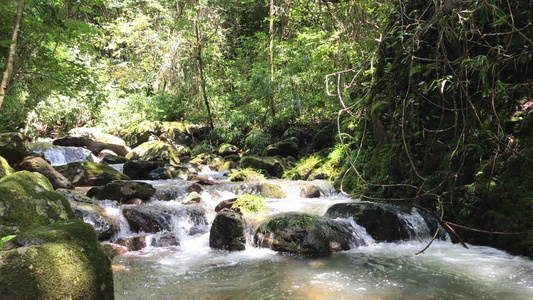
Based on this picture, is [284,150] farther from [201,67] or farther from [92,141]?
[92,141]

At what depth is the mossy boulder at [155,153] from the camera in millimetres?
14273

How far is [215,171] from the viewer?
13.9 m

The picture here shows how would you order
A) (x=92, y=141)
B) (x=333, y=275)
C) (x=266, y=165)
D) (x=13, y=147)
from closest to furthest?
1. (x=333, y=275)
2. (x=13, y=147)
3. (x=266, y=165)
4. (x=92, y=141)

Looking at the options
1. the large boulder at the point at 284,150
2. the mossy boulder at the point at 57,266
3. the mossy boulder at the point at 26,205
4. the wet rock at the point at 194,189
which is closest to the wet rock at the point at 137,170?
the wet rock at the point at 194,189

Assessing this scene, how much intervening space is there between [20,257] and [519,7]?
7682 millimetres

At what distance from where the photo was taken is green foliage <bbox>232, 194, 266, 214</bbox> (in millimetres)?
7109

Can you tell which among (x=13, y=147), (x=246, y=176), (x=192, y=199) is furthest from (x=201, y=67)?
(x=13, y=147)

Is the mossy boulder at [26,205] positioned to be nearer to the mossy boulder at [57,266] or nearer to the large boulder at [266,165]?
the mossy boulder at [57,266]

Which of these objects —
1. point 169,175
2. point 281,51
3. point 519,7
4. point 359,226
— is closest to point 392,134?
point 359,226

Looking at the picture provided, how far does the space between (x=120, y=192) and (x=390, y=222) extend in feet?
20.0

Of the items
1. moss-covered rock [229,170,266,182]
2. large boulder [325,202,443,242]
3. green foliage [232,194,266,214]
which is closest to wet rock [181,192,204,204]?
green foliage [232,194,266,214]

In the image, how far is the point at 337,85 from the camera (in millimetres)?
2340

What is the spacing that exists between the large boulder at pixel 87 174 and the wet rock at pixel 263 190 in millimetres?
3754

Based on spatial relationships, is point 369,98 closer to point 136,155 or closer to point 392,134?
point 392,134
